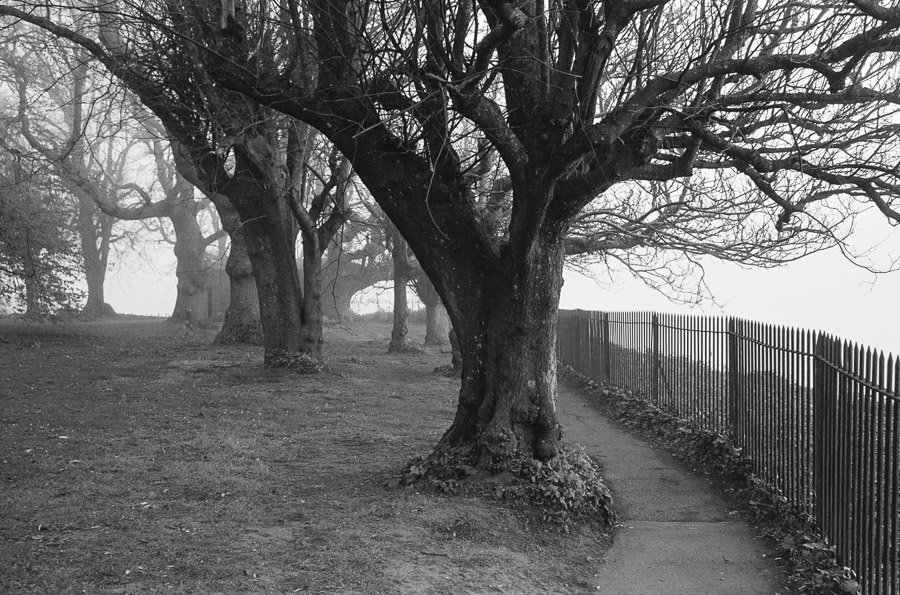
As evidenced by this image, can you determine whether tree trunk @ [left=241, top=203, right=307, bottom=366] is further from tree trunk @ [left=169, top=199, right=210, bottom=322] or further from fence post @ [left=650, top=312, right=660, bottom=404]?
tree trunk @ [left=169, top=199, right=210, bottom=322]

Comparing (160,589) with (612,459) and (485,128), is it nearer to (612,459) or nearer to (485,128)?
(485,128)

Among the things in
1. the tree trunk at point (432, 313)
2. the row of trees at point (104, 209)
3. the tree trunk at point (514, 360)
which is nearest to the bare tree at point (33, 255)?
the row of trees at point (104, 209)

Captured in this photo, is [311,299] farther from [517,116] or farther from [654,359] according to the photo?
[517,116]

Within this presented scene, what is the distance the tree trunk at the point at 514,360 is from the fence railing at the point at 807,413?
238 centimetres

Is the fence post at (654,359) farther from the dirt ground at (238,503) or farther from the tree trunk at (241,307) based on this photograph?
the tree trunk at (241,307)

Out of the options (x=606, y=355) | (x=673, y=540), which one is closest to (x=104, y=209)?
(x=606, y=355)

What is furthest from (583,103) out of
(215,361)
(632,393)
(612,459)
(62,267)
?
(62,267)

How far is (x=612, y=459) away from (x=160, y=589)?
6806mm

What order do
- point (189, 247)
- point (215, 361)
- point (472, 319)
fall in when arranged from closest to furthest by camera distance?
point (472, 319), point (215, 361), point (189, 247)

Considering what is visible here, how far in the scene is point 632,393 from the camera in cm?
1482

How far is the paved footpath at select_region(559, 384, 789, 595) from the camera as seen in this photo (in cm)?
610

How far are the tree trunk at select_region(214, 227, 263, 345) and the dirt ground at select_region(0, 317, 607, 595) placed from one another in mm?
7304

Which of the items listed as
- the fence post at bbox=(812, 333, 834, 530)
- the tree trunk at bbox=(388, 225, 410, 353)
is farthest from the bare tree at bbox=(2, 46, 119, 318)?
Result: the fence post at bbox=(812, 333, 834, 530)

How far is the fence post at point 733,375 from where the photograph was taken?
31.5 feet
